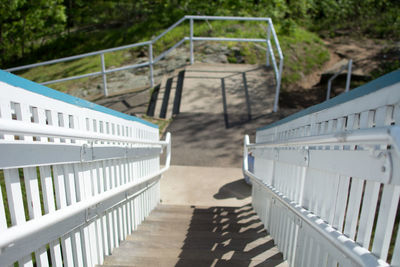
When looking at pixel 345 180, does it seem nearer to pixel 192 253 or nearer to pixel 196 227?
pixel 192 253

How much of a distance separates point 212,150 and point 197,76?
2.83 metres

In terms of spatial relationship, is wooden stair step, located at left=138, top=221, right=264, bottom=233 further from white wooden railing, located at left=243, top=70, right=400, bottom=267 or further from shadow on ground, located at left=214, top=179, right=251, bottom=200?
shadow on ground, located at left=214, top=179, right=251, bottom=200

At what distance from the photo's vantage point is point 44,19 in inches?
622

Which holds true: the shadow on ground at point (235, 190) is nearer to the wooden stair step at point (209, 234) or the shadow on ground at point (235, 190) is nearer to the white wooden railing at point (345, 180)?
the wooden stair step at point (209, 234)

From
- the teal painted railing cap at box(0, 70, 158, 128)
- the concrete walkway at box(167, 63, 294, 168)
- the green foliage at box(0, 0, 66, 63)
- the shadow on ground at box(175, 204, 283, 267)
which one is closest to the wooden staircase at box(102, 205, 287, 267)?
the shadow on ground at box(175, 204, 283, 267)

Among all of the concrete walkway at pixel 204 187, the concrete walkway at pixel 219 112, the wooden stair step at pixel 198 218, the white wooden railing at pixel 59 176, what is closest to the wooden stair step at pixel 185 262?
the white wooden railing at pixel 59 176

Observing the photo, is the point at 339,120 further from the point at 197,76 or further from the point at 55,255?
the point at 197,76

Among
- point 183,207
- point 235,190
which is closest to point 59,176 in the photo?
point 183,207

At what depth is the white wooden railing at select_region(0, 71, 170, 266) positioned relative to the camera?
138 centimetres

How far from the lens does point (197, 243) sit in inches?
120

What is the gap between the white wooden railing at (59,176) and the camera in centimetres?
138

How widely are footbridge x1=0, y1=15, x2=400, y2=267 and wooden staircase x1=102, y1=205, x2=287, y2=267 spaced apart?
0.6 inches

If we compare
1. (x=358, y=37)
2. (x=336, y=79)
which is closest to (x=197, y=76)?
(x=336, y=79)

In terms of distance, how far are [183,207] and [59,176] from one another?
310cm
